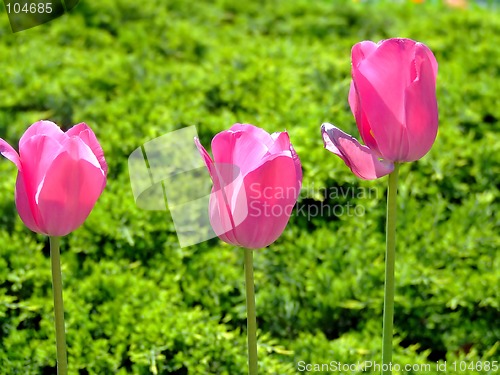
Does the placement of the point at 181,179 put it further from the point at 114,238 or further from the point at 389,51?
the point at 389,51

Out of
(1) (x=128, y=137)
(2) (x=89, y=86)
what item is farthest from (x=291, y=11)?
(1) (x=128, y=137)

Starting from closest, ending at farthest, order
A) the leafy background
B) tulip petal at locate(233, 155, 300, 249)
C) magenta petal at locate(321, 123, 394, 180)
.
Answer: tulip petal at locate(233, 155, 300, 249) < magenta petal at locate(321, 123, 394, 180) < the leafy background

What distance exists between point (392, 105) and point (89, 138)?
1.54 feet

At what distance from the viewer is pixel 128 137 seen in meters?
2.92

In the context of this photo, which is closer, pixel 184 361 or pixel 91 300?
pixel 184 361

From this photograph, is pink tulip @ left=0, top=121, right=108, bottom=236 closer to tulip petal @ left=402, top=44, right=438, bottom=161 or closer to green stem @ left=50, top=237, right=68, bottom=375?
green stem @ left=50, top=237, right=68, bottom=375

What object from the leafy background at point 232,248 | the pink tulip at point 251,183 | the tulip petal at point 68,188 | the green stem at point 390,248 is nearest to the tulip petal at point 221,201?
the pink tulip at point 251,183

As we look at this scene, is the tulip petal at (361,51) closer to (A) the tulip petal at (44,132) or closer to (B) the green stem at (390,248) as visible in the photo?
(B) the green stem at (390,248)

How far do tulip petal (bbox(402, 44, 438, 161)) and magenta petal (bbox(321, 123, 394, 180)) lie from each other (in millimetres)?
50

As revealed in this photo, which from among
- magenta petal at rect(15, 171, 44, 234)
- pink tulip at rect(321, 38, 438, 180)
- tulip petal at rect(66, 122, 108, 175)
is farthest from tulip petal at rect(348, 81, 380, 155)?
magenta petal at rect(15, 171, 44, 234)

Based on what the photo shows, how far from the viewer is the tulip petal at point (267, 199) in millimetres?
1246

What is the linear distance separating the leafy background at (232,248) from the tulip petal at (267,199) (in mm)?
774

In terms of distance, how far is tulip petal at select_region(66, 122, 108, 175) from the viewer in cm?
135

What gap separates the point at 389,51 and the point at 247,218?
333 millimetres
